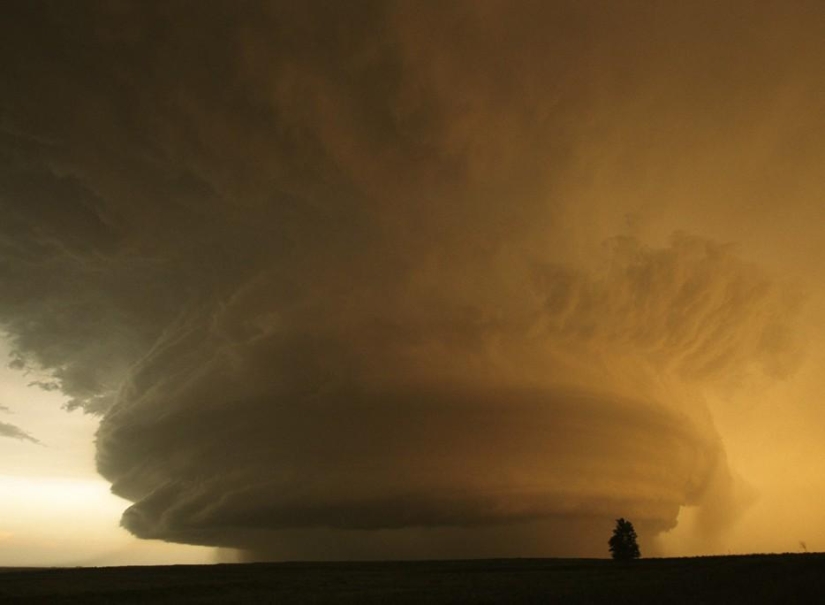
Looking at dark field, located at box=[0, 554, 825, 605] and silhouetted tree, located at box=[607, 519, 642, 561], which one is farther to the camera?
silhouetted tree, located at box=[607, 519, 642, 561]

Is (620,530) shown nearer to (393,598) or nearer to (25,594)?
(393,598)

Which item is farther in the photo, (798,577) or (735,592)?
(798,577)

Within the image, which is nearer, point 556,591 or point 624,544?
point 556,591

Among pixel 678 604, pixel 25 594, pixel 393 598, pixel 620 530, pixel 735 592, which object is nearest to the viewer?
pixel 678 604

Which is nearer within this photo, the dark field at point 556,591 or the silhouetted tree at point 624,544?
the dark field at point 556,591

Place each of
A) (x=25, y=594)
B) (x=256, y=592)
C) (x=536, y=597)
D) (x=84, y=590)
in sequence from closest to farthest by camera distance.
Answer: (x=536, y=597)
(x=256, y=592)
(x=25, y=594)
(x=84, y=590)

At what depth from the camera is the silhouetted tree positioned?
96019 mm

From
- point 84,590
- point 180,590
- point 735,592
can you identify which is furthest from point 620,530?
point 84,590

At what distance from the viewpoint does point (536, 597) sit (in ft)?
142

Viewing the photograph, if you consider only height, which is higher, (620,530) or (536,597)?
(620,530)

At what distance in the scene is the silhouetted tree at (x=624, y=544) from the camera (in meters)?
96.0

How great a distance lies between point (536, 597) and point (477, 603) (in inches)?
229

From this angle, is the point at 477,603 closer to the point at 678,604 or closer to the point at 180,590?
the point at 678,604

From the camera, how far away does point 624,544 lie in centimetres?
9694
